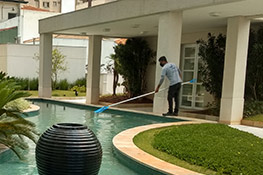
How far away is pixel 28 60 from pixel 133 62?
35.1 ft

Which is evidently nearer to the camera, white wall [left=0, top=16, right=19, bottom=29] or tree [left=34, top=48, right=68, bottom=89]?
tree [left=34, top=48, right=68, bottom=89]

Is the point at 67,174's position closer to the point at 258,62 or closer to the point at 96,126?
the point at 96,126

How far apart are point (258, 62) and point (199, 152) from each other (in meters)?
7.14

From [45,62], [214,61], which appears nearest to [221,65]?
[214,61]

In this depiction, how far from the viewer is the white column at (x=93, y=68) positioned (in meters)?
17.0

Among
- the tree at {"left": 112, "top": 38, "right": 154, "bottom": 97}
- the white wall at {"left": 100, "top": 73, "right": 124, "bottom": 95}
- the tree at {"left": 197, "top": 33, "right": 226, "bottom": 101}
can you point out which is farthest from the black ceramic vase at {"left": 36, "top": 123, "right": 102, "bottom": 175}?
the white wall at {"left": 100, "top": 73, "right": 124, "bottom": 95}

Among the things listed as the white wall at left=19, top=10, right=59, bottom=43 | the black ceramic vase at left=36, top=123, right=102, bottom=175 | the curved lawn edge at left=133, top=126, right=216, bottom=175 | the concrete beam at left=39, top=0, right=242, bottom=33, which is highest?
the white wall at left=19, top=10, right=59, bottom=43

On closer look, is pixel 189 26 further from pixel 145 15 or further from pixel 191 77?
pixel 145 15

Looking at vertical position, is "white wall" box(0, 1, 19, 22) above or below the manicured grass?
above

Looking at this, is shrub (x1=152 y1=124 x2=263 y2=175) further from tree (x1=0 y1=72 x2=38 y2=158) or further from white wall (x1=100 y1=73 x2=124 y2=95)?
white wall (x1=100 y1=73 x2=124 y2=95)

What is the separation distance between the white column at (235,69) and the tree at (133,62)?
24.4 feet

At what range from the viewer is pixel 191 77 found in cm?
1584

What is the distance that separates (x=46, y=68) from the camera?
18641 millimetres

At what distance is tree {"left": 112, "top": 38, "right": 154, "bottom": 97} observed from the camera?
18.0 m
